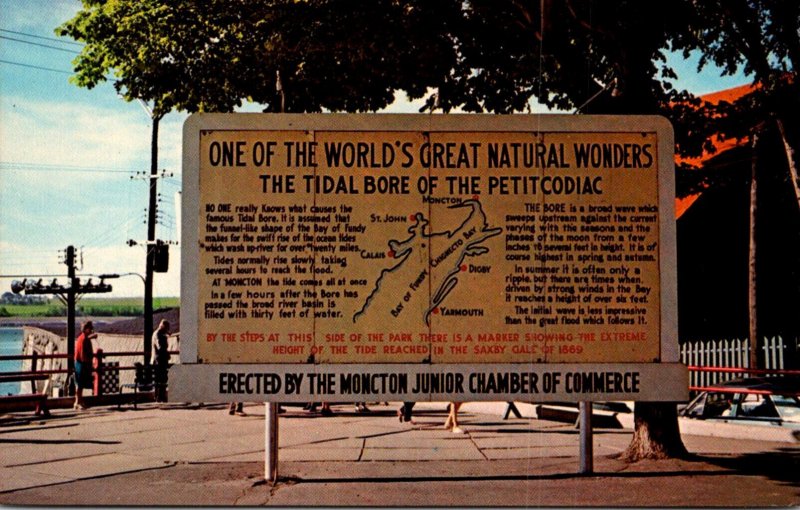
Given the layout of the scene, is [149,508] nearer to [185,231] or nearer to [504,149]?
[185,231]

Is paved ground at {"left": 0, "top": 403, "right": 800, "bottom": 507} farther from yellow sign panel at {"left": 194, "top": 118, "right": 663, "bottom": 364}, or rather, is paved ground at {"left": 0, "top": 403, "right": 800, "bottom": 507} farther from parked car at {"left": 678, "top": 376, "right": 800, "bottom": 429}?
yellow sign panel at {"left": 194, "top": 118, "right": 663, "bottom": 364}

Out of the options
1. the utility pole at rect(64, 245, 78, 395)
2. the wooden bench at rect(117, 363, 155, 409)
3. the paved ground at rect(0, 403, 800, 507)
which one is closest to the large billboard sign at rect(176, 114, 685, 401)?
the paved ground at rect(0, 403, 800, 507)

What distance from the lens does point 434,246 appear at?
27.1ft

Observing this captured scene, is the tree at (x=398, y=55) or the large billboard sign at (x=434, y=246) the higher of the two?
the tree at (x=398, y=55)

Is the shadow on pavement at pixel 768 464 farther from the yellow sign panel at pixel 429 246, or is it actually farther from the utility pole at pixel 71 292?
the utility pole at pixel 71 292

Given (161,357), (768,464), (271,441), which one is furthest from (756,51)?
(161,357)

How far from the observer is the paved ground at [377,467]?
822 centimetres

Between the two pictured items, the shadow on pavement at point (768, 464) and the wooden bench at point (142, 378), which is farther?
the wooden bench at point (142, 378)

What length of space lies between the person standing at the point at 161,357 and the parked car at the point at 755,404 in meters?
10.8

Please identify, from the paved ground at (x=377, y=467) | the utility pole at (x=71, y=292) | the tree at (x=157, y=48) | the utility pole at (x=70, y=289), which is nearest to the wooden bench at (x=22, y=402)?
the paved ground at (x=377, y=467)

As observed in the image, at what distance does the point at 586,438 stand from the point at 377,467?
2.50 metres

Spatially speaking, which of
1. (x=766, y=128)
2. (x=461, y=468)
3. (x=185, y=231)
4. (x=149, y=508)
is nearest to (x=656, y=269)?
(x=461, y=468)

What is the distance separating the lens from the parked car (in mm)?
12086

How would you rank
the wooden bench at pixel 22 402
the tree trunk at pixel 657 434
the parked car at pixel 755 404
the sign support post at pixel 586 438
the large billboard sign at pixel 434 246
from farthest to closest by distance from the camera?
the wooden bench at pixel 22 402 < the parked car at pixel 755 404 < the tree trunk at pixel 657 434 < the sign support post at pixel 586 438 < the large billboard sign at pixel 434 246
